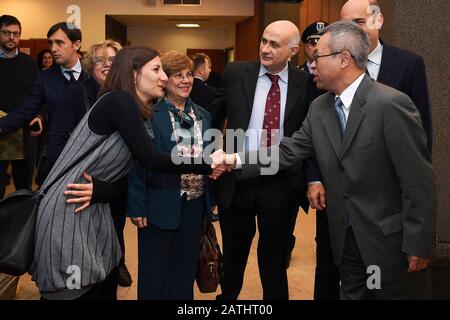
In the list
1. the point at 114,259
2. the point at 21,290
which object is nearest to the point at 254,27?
the point at 21,290

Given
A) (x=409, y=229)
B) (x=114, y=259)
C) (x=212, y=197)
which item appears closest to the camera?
(x=409, y=229)

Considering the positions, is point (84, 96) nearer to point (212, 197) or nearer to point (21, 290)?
point (212, 197)

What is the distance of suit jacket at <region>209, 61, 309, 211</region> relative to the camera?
2.84 m

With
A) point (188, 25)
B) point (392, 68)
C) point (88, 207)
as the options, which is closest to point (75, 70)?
point (88, 207)

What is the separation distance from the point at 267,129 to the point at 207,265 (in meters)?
0.82

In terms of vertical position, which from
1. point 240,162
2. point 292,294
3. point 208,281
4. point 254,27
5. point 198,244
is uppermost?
point 254,27

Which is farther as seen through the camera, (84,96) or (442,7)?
(442,7)

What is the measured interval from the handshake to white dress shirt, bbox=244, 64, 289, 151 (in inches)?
8.5

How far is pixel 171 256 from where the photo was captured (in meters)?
2.82

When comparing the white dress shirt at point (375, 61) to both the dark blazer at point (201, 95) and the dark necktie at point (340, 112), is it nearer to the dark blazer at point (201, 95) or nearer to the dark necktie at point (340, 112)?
the dark necktie at point (340, 112)

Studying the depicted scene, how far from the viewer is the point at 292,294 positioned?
359cm

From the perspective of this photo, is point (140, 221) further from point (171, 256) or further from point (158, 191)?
point (171, 256)
